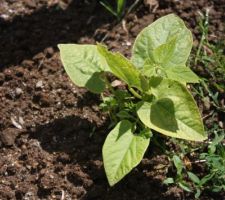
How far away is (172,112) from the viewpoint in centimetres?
180

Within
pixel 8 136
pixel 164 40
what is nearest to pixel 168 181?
pixel 164 40

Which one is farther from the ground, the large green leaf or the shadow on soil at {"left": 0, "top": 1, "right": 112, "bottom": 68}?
the shadow on soil at {"left": 0, "top": 1, "right": 112, "bottom": 68}

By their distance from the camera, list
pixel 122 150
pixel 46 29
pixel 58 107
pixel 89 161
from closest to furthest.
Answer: pixel 122 150, pixel 89 161, pixel 58 107, pixel 46 29

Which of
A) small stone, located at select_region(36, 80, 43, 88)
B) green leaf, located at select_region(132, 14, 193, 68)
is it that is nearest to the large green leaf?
green leaf, located at select_region(132, 14, 193, 68)

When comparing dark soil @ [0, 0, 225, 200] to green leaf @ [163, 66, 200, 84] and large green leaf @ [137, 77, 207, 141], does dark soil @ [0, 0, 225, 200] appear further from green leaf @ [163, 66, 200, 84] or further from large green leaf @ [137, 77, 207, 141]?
green leaf @ [163, 66, 200, 84]

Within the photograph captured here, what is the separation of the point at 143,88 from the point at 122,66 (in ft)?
0.40

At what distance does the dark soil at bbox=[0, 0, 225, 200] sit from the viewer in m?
1.90

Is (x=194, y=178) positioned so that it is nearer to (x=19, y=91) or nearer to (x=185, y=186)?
(x=185, y=186)

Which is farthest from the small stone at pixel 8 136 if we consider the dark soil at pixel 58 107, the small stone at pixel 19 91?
the small stone at pixel 19 91

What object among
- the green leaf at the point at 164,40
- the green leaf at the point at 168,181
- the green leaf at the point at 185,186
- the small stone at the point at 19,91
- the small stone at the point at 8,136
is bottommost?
the green leaf at the point at 185,186

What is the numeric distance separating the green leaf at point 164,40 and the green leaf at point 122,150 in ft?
0.87

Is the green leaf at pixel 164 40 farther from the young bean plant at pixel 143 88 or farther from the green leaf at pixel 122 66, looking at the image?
the green leaf at pixel 122 66

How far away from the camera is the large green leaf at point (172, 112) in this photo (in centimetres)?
175

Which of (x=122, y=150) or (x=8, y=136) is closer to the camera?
(x=122, y=150)
